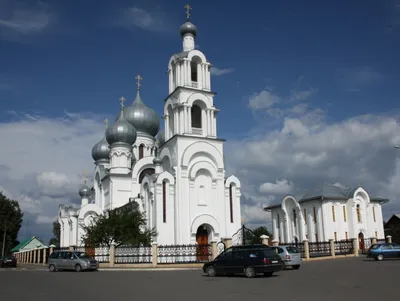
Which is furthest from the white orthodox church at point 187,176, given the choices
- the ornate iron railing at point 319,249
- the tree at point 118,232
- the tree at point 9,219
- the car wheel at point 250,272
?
the tree at point 9,219

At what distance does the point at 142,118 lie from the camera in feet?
156

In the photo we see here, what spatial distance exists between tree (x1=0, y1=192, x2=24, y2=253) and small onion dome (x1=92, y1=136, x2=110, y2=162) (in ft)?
54.8

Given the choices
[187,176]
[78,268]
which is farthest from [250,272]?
[187,176]

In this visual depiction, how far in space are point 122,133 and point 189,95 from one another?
10.1m

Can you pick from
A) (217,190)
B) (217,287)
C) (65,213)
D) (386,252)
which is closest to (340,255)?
(386,252)

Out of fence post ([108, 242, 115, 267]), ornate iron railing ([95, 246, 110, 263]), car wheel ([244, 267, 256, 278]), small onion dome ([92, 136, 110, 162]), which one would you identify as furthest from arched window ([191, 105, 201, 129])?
car wheel ([244, 267, 256, 278])

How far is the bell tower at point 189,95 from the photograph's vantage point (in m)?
35.4

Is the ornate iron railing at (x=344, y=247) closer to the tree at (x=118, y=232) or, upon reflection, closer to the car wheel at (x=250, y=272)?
the tree at (x=118, y=232)

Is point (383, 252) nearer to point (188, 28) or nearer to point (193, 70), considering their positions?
point (193, 70)

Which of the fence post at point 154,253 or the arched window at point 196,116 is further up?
the arched window at point 196,116

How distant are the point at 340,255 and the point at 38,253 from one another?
27305 millimetres

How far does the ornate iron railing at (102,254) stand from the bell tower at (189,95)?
10.7 m

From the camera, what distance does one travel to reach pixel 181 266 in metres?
25.3

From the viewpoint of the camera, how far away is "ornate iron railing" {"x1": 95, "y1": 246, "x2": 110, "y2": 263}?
2877 centimetres
